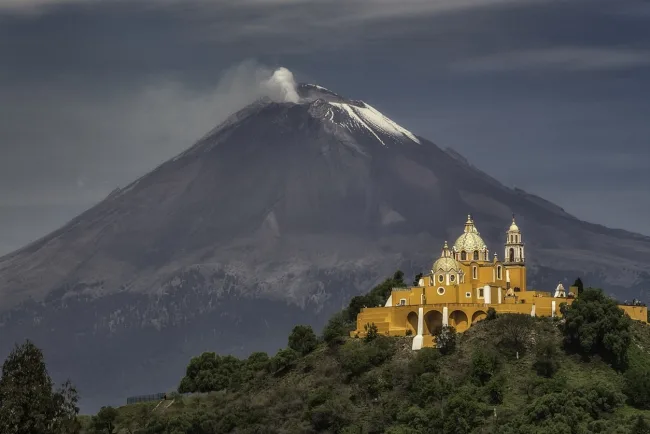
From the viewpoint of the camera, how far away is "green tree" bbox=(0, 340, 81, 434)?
258 feet

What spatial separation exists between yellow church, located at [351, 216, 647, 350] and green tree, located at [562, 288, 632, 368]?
4.69 metres

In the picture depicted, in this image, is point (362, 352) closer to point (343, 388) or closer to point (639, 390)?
point (343, 388)

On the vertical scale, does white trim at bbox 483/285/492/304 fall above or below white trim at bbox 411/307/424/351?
Result: above

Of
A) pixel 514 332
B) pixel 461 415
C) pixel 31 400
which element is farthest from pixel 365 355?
pixel 31 400

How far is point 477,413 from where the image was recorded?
12144cm

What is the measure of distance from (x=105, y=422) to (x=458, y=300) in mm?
27813

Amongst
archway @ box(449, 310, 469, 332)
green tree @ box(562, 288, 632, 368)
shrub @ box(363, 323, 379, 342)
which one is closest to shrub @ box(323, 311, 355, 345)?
shrub @ box(363, 323, 379, 342)

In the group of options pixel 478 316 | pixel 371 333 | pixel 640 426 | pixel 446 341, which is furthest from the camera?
pixel 371 333

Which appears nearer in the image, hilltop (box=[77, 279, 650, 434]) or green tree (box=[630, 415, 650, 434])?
green tree (box=[630, 415, 650, 434])

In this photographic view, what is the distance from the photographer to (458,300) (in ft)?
447

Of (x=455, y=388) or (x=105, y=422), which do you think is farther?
(x=105, y=422)

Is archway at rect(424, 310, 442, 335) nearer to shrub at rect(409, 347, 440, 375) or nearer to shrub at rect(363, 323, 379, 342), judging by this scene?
shrub at rect(363, 323, 379, 342)

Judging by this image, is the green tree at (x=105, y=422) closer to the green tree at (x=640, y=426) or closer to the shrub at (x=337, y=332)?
the shrub at (x=337, y=332)

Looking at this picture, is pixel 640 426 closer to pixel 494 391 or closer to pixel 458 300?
pixel 494 391
